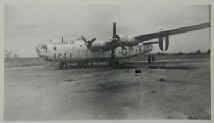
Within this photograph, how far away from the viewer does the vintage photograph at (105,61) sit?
1499 millimetres

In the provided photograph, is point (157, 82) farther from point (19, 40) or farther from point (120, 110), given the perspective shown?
point (19, 40)

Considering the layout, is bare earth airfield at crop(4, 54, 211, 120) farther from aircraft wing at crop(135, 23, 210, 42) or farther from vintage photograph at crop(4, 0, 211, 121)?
aircraft wing at crop(135, 23, 210, 42)

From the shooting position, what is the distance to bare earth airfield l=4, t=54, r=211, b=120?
4.90 ft

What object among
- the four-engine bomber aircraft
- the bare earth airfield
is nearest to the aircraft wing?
the four-engine bomber aircraft

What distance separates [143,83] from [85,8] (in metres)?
0.53

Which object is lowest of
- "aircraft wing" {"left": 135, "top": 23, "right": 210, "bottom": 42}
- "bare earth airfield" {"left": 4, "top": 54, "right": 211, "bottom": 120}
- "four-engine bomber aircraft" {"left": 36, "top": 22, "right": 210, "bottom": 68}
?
"bare earth airfield" {"left": 4, "top": 54, "right": 211, "bottom": 120}

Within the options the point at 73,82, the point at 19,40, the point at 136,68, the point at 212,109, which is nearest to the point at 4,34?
the point at 19,40

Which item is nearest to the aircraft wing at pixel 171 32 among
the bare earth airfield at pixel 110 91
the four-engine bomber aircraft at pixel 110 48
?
the four-engine bomber aircraft at pixel 110 48

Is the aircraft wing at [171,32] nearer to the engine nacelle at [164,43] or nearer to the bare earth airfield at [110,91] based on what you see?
the engine nacelle at [164,43]

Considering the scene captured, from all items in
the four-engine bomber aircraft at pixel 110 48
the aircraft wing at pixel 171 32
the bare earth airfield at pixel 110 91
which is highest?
the aircraft wing at pixel 171 32

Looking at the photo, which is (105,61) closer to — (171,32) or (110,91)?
(110,91)

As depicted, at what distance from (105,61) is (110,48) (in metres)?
0.08

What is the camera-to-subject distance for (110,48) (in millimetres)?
1561

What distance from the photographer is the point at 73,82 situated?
1.52 m
